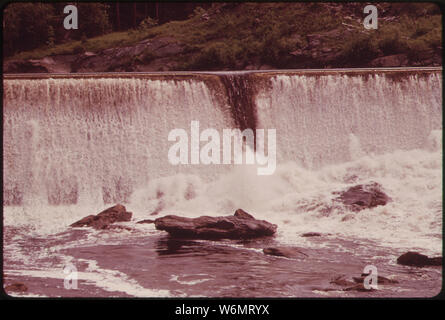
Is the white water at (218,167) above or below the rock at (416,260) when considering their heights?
above

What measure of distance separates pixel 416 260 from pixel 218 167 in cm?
398

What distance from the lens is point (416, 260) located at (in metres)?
9.50

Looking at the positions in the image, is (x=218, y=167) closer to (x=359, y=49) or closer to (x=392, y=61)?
(x=392, y=61)

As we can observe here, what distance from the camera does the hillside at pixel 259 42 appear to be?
17.0 m

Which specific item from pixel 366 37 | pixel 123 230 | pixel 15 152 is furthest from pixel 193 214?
pixel 366 37

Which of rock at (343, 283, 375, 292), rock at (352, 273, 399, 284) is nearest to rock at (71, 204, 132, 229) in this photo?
rock at (352, 273, 399, 284)

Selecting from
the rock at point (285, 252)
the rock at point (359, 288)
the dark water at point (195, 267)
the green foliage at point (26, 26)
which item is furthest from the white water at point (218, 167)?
the green foliage at point (26, 26)

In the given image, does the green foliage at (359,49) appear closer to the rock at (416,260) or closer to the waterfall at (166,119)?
the waterfall at (166,119)

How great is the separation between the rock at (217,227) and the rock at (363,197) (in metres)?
1.43

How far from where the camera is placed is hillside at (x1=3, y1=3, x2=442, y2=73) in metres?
17.0

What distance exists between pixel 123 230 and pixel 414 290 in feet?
13.8

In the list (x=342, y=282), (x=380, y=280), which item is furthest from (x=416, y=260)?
(x=342, y=282)

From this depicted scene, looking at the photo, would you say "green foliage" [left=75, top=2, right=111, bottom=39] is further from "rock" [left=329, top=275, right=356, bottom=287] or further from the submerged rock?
"rock" [left=329, top=275, right=356, bottom=287]

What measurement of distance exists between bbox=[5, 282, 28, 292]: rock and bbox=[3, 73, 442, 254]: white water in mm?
2808
